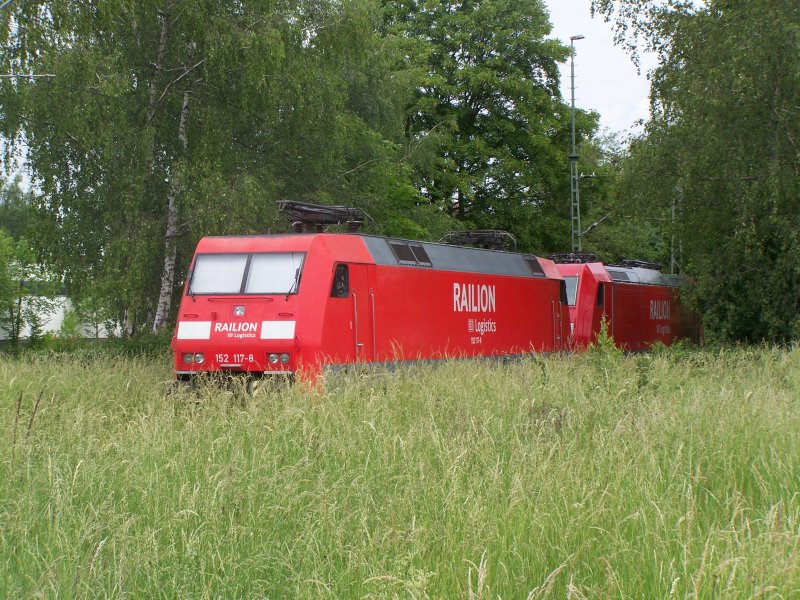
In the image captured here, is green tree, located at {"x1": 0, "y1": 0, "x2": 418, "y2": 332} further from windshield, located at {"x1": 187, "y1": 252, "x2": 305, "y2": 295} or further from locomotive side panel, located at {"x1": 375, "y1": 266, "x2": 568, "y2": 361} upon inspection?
windshield, located at {"x1": 187, "y1": 252, "x2": 305, "y2": 295}

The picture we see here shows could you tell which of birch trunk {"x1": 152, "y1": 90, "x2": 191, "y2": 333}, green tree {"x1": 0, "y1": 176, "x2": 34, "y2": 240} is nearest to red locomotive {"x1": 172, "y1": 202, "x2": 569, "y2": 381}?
birch trunk {"x1": 152, "y1": 90, "x2": 191, "y2": 333}

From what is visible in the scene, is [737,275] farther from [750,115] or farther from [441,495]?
[441,495]

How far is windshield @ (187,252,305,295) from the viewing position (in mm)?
13234

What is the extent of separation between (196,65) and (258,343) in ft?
30.4

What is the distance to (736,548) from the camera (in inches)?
176

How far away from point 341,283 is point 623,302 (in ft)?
44.7

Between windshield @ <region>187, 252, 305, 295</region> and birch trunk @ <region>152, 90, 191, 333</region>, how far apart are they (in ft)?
20.3

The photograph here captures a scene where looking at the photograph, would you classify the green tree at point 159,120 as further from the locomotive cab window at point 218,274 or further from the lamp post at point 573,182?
the lamp post at point 573,182

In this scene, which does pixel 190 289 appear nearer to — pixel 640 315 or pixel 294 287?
pixel 294 287

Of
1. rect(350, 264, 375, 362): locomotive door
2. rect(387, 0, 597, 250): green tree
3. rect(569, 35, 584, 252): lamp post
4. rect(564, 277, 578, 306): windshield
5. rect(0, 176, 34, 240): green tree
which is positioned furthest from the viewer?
rect(0, 176, 34, 240): green tree

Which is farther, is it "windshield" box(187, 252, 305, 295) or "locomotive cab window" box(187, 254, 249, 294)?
"locomotive cab window" box(187, 254, 249, 294)

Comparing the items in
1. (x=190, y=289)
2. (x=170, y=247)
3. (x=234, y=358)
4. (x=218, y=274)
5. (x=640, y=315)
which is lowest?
(x=234, y=358)

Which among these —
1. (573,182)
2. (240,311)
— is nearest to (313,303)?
(240,311)

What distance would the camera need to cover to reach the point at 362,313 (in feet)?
46.0
